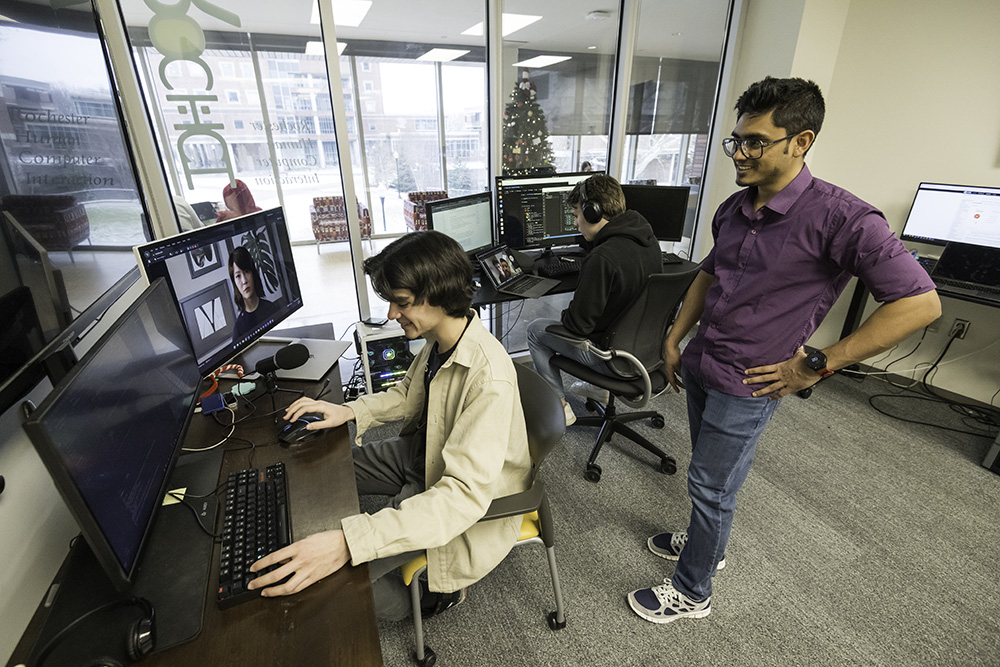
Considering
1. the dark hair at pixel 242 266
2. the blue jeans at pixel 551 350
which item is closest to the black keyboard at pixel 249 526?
the dark hair at pixel 242 266

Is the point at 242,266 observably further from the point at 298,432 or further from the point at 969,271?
the point at 969,271

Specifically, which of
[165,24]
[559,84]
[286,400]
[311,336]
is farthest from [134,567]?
[559,84]

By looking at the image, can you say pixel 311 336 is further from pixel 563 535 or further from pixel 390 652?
pixel 563 535

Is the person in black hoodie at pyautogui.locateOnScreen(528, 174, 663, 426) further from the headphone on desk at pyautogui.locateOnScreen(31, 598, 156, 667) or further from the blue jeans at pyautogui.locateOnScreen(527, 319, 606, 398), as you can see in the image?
the headphone on desk at pyautogui.locateOnScreen(31, 598, 156, 667)

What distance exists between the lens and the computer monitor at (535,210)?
2811 millimetres

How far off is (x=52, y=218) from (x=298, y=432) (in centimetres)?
75

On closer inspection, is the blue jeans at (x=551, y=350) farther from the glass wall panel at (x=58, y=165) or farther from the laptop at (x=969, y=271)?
the laptop at (x=969, y=271)

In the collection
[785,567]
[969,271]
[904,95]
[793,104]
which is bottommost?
[785,567]

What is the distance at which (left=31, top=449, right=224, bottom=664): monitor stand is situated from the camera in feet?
2.41

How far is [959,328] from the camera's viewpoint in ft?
9.39

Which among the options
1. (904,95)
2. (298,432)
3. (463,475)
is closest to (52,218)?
(298,432)

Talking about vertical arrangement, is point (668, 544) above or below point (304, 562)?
below

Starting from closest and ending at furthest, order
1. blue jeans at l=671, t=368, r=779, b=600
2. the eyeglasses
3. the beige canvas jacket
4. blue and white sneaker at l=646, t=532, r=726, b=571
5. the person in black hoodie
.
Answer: the beige canvas jacket < the eyeglasses < blue jeans at l=671, t=368, r=779, b=600 < blue and white sneaker at l=646, t=532, r=726, b=571 < the person in black hoodie

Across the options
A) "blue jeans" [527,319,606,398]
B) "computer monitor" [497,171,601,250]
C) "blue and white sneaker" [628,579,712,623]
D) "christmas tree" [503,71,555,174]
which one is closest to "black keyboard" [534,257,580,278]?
"computer monitor" [497,171,601,250]
